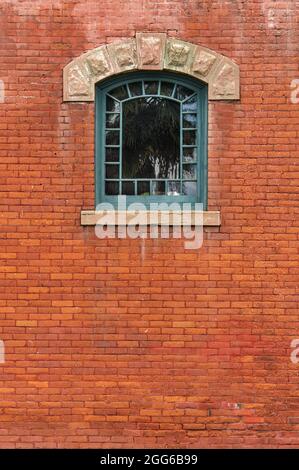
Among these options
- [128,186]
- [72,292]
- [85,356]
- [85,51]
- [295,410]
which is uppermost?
[85,51]

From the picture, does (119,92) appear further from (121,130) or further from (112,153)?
(112,153)

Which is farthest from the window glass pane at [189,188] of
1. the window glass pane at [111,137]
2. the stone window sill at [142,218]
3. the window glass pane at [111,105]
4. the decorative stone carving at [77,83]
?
the decorative stone carving at [77,83]

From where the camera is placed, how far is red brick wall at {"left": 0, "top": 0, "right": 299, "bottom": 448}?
26.8 feet

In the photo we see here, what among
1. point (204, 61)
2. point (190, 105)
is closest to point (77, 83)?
point (190, 105)

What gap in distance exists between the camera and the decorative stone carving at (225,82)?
8.23m

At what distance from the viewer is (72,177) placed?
27.2 ft

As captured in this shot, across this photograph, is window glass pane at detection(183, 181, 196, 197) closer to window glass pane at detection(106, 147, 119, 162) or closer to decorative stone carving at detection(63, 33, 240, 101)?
window glass pane at detection(106, 147, 119, 162)

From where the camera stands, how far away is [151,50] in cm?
826

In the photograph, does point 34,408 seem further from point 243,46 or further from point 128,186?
point 243,46

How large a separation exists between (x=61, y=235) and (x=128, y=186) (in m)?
0.90

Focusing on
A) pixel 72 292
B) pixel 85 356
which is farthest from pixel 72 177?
pixel 85 356

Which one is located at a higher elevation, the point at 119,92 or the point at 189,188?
the point at 119,92

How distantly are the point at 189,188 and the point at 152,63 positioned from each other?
54.3 inches

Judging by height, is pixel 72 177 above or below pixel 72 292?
above
